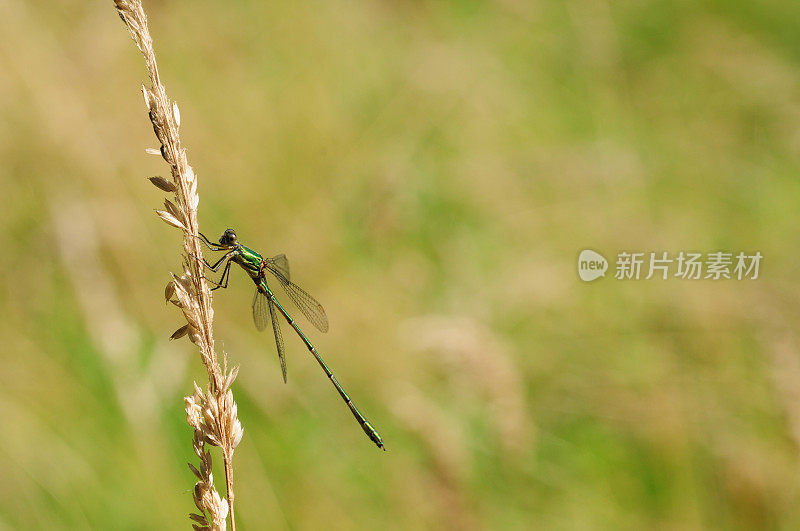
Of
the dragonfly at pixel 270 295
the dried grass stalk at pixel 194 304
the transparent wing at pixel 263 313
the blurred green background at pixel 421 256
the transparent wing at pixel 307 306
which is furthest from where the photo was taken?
the transparent wing at pixel 307 306

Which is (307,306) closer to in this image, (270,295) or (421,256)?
(270,295)

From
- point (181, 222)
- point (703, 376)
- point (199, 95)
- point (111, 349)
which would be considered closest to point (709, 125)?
point (703, 376)

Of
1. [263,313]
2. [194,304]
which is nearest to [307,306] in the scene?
[263,313]

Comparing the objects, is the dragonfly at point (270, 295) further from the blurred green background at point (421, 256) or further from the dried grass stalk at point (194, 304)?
the dried grass stalk at point (194, 304)

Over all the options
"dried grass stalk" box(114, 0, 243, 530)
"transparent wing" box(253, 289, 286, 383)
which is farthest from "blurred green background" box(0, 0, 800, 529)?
"dried grass stalk" box(114, 0, 243, 530)

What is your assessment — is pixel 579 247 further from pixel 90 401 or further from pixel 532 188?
pixel 90 401

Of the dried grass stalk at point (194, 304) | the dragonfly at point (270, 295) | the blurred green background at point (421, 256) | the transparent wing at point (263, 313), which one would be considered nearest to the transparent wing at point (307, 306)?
the dragonfly at point (270, 295)

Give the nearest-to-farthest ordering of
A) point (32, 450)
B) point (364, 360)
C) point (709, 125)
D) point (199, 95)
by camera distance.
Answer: point (32, 450) < point (364, 360) < point (199, 95) < point (709, 125)

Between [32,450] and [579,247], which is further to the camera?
[579,247]

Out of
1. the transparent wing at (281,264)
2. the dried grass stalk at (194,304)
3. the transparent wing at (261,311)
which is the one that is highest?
the transparent wing at (281,264)
